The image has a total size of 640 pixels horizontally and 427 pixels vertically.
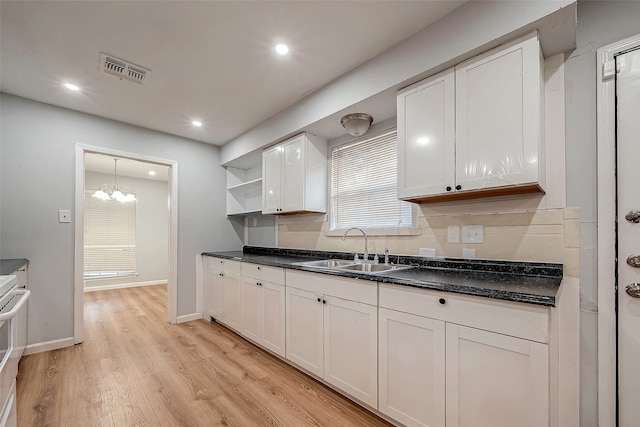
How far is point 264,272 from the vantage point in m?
2.64

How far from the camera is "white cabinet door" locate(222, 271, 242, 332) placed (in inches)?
119

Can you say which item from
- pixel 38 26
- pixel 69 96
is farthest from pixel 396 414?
pixel 69 96

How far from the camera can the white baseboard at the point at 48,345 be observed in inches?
106

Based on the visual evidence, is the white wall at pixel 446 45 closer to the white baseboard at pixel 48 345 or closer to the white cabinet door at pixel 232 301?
the white cabinet door at pixel 232 301

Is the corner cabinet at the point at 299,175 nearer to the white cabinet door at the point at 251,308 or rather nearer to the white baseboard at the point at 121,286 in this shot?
the white cabinet door at the point at 251,308

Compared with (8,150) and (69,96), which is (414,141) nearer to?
(69,96)

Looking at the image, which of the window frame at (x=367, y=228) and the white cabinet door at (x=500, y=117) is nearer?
the white cabinet door at (x=500, y=117)

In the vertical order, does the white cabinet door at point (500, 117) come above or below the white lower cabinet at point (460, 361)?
above

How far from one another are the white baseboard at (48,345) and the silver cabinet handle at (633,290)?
14.2 ft

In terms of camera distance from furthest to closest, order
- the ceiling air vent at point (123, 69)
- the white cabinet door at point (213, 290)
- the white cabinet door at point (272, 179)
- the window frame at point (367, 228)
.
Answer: the white cabinet door at point (213, 290), the white cabinet door at point (272, 179), the window frame at point (367, 228), the ceiling air vent at point (123, 69)

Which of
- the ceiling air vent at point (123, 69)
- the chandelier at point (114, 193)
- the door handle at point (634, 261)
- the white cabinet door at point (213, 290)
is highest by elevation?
the ceiling air vent at point (123, 69)

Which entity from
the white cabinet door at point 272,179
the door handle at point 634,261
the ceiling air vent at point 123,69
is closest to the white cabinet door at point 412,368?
the door handle at point 634,261

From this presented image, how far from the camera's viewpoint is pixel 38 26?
180cm

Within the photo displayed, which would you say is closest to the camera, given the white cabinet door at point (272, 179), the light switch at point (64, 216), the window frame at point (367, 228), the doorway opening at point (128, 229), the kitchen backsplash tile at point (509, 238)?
the kitchen backsplash tile at point (509, 238)
